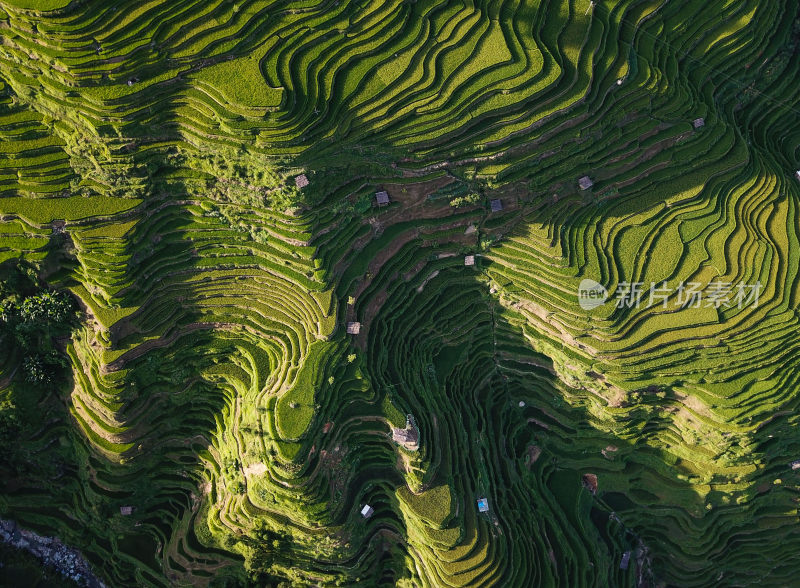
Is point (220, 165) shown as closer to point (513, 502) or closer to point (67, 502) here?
point (67, 502)

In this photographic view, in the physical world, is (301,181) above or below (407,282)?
above

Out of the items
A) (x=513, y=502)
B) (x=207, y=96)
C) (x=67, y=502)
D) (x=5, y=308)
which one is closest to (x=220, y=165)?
(x=207, y=96)

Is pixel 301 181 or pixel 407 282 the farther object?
pixel 407 282

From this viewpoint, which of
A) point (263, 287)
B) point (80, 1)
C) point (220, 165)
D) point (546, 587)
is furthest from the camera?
point (546, 587)
